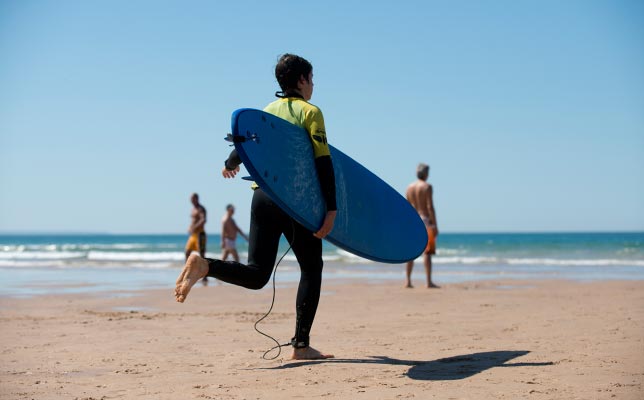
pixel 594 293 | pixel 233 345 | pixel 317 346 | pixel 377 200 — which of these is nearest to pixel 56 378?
pixel 233 345

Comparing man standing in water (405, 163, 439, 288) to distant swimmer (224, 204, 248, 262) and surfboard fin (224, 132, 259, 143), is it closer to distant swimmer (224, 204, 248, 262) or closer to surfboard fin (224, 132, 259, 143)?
distant swimmer (224, 204, 248, 262)

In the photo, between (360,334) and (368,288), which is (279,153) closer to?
(360,334)

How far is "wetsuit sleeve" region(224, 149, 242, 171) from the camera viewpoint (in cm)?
382

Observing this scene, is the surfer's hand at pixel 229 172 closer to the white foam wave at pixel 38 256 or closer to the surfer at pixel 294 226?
the surfer at pixel 294 226

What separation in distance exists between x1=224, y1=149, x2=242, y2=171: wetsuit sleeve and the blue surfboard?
22 centimetres

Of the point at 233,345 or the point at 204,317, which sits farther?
the point at 204,317

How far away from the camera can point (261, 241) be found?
12.8ft

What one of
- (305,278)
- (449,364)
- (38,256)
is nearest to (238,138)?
(305,278)

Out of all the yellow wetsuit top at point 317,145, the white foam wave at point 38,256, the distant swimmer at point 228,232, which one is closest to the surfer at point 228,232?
the distant swimmer at point 228,232

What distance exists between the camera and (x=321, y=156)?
12.5 ft

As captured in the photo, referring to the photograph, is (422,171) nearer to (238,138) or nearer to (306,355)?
(306,355)

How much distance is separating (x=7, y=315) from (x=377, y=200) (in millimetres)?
4367

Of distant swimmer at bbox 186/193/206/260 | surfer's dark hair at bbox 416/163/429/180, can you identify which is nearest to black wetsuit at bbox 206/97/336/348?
surfer's dark hair at bbox 416/163/429/180

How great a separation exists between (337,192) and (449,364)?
1.18 metres
